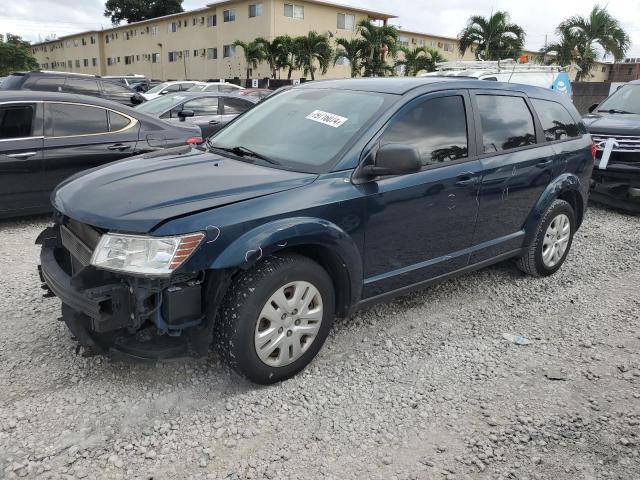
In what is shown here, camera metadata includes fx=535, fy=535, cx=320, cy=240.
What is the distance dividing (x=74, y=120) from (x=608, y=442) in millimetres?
5945

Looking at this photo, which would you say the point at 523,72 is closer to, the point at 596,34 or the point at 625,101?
the point at 625,101

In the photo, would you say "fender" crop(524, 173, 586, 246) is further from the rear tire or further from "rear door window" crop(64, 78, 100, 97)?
"rear door window" crop(64, 78, 100, 97)

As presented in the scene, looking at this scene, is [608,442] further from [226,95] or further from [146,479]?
[226,95]

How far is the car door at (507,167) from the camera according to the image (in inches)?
160

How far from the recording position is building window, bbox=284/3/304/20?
38.1m

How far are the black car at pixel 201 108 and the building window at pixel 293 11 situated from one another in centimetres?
3076

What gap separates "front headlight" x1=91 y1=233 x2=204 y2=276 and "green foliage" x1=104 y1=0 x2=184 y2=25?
7149 cm

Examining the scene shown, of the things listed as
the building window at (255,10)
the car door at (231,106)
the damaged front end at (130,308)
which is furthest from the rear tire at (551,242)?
the building window at (255,10)

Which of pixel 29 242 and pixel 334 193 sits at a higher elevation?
pixel 334 193

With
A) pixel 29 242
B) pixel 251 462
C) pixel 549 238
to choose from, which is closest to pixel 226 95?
pixel 29 242

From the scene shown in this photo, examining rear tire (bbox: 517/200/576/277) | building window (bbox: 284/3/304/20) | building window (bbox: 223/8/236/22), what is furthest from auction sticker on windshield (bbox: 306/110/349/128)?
building window (bbox: 223/8/236/22)

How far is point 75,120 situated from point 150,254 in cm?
425

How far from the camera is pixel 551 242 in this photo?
4.90m

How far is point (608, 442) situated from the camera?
109 inches
